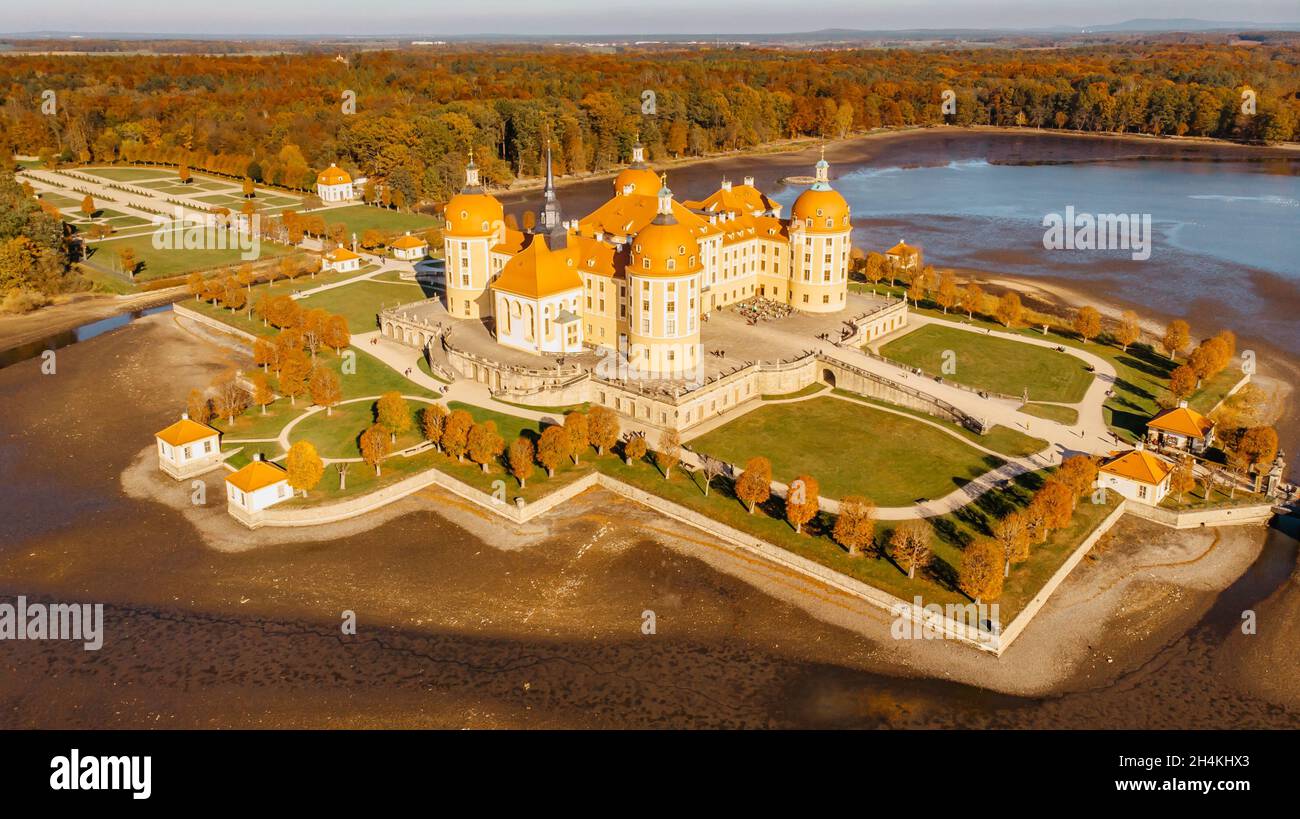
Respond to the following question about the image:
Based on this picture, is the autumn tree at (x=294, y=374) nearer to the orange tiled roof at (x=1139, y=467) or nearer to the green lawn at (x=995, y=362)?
the green lawn at (x=995, y=362)

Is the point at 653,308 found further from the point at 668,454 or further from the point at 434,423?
the point at 434,423

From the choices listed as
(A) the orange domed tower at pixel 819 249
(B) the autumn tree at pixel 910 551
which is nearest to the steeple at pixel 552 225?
(A) the orange domed tower at pixel 819 249

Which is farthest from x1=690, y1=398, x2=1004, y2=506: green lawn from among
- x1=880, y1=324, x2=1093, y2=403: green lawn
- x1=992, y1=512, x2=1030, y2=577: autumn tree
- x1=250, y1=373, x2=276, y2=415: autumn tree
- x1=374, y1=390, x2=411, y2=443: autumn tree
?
x1=250, y1=373, x2=276, y2=415: autumn tree

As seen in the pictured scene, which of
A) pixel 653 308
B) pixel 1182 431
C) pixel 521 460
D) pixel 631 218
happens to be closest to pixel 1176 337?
pixel 1182 431

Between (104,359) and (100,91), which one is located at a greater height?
(100,91)
